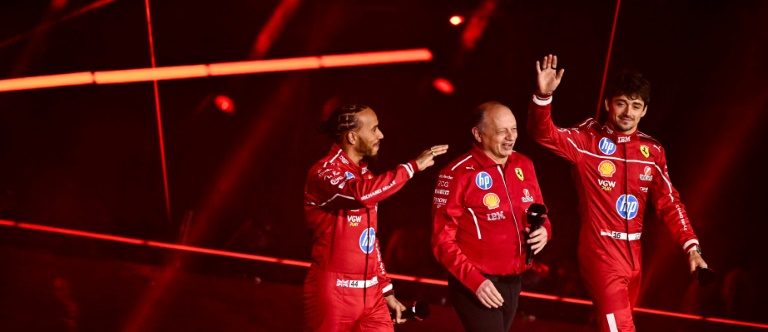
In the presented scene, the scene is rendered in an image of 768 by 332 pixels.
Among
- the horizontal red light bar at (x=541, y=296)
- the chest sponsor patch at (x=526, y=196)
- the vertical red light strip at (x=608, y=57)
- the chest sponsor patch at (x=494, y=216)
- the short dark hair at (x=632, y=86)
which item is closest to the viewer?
the chest sponsor patch at (x=494, y=216)

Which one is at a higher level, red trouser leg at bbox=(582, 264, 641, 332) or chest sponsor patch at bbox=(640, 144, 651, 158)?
chest sponsor patch at bbox=(640, 144, 651, 158)

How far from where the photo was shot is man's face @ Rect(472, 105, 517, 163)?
4.18 meters

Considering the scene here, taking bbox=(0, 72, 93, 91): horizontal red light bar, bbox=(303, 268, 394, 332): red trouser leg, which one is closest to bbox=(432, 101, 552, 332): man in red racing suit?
bbox=(303, 268, 394, 332): red trouser leg

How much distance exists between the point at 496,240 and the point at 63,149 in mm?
7619

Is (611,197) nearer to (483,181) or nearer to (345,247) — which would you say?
(483,181)

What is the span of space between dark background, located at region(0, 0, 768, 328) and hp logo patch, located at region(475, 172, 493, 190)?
145 inches

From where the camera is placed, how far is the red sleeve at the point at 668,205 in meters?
4.57

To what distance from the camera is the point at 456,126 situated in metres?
8.30

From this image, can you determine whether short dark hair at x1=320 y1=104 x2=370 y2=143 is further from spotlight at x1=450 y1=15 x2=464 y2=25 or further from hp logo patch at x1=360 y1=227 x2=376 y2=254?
spotlight at x1=450 y1=15 x2=464 y2=25

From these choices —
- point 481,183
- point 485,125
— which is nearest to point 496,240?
point 481,183

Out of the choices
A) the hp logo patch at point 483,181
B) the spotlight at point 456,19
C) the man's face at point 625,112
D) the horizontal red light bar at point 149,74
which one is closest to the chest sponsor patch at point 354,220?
the hp logo patch at point 483,181

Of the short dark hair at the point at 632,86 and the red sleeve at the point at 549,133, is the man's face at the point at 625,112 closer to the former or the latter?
the short dark hair at the point at 632,86

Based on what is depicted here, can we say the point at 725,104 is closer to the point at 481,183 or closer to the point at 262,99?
the point at 481,183

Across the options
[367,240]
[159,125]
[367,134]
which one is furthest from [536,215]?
[159,125]
